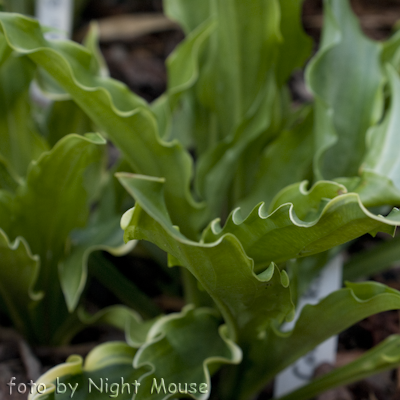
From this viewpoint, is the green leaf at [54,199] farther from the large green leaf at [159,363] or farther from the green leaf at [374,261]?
the green leaf at [374,261]

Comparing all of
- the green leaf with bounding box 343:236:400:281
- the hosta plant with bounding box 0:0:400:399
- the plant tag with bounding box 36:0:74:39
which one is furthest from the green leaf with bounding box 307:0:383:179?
the plant tag with bounding box 36:0:74:39

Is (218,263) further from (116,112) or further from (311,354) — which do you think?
(311,354)

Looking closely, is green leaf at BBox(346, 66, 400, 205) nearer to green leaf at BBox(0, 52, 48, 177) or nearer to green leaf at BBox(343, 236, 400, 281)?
green leaf at BBox(343, 236, 400, 281)

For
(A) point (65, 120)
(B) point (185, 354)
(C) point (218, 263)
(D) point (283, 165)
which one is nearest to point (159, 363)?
(B) point (185, 354)

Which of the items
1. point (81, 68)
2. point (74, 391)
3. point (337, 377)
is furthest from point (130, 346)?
point (81, 68)

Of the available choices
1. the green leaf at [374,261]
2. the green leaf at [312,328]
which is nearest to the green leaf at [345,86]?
the green leaf at [374,261]

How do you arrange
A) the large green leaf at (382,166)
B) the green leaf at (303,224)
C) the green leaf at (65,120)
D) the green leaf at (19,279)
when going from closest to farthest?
1. the green leaf at (303,224)
2. the large green leaf at (382,166)
3. the green leaf at (19,279)
4. the green leaf at (65,120)
